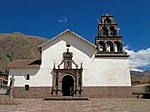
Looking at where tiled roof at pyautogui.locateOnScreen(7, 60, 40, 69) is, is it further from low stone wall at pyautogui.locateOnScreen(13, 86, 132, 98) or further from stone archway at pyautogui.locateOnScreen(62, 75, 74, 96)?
stone archway at pyautogui.locateOnScreen(62, 75, 74, 96)

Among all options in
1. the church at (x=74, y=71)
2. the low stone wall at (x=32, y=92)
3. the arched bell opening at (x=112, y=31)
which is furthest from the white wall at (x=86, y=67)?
the arched bell opening at (x=112, y=31)

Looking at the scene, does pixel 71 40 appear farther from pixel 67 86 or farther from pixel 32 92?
pixel 32 92

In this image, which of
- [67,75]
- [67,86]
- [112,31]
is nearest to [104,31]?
[112,31]

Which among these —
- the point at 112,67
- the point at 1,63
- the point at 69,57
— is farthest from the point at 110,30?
the point at 1,63

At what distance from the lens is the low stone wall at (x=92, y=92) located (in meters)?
28.8

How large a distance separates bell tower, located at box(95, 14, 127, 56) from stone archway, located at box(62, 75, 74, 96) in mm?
6468

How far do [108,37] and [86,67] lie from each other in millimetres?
6348

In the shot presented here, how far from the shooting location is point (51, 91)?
1131 inches

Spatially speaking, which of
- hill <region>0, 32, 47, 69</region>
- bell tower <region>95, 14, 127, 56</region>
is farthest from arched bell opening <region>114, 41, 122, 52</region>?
hill <region>0, 32, 47, 69</region>

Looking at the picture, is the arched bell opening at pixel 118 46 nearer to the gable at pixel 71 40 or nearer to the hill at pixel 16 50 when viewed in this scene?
the gable at pixel 71 40

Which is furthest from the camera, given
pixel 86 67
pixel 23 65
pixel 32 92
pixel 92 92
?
pixel 23 65

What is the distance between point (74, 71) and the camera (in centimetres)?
2911

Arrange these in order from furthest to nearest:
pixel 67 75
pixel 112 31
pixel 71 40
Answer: pixel 112 31, pixel 71 40, pixel 67 75

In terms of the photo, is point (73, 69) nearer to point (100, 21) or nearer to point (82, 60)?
point (82, 60)
